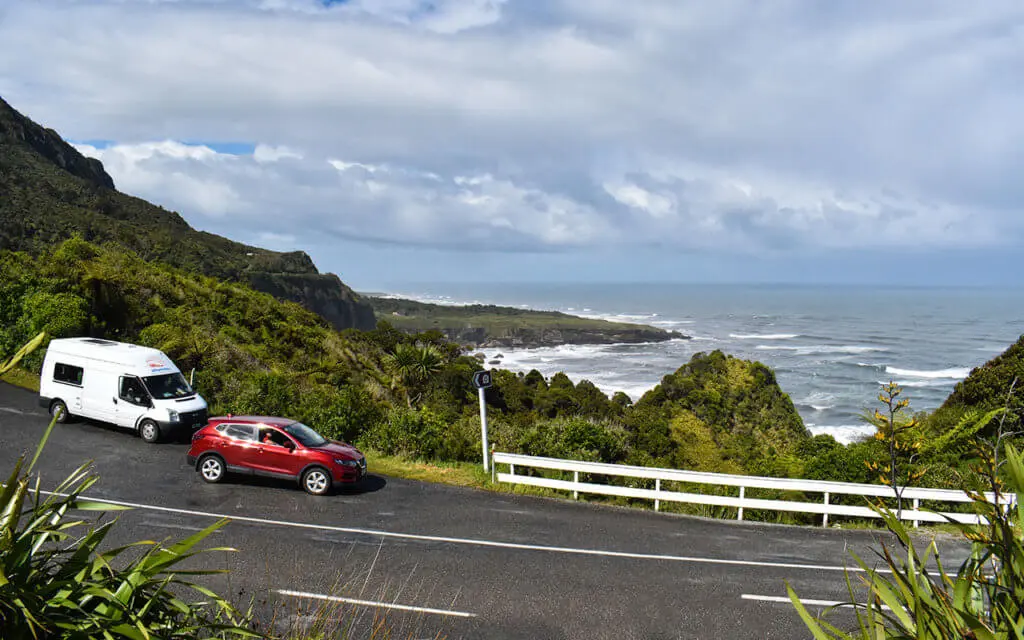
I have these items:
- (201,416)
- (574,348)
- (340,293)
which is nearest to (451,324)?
(574,348)

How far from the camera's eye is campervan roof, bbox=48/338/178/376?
16250 mm

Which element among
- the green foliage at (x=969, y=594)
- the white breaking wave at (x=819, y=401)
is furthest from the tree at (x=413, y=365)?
the green foliage at (x=969, y=594)

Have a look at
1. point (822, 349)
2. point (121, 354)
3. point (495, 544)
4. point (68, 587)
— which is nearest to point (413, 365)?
point (121, 354)

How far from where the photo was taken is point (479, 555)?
33.3ft

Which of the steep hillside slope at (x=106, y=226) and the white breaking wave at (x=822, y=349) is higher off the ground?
the steep hillside slope at (x=106, y=226)

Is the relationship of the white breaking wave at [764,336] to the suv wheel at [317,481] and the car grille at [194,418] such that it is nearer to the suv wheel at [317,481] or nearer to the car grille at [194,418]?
the car grille at [194,418]

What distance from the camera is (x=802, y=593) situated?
362 inches

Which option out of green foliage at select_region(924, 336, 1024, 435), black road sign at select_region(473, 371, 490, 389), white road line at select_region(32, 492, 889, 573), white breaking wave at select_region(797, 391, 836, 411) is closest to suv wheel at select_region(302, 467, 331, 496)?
white road line at select_region(32, 492, 889, 573)

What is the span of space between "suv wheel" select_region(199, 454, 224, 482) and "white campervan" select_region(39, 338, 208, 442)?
3455 millimetres

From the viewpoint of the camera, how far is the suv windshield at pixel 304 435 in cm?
1335

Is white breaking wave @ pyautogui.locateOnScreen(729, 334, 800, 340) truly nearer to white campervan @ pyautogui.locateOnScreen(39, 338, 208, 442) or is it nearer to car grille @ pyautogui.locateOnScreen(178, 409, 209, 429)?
car grille @ pyautogui.locateOnScreen(178, 409, 209, 429)

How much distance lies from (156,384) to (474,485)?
9.41m

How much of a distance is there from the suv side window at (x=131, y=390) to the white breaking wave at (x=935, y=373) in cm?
8433

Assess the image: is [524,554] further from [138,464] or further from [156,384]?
[156,384]
